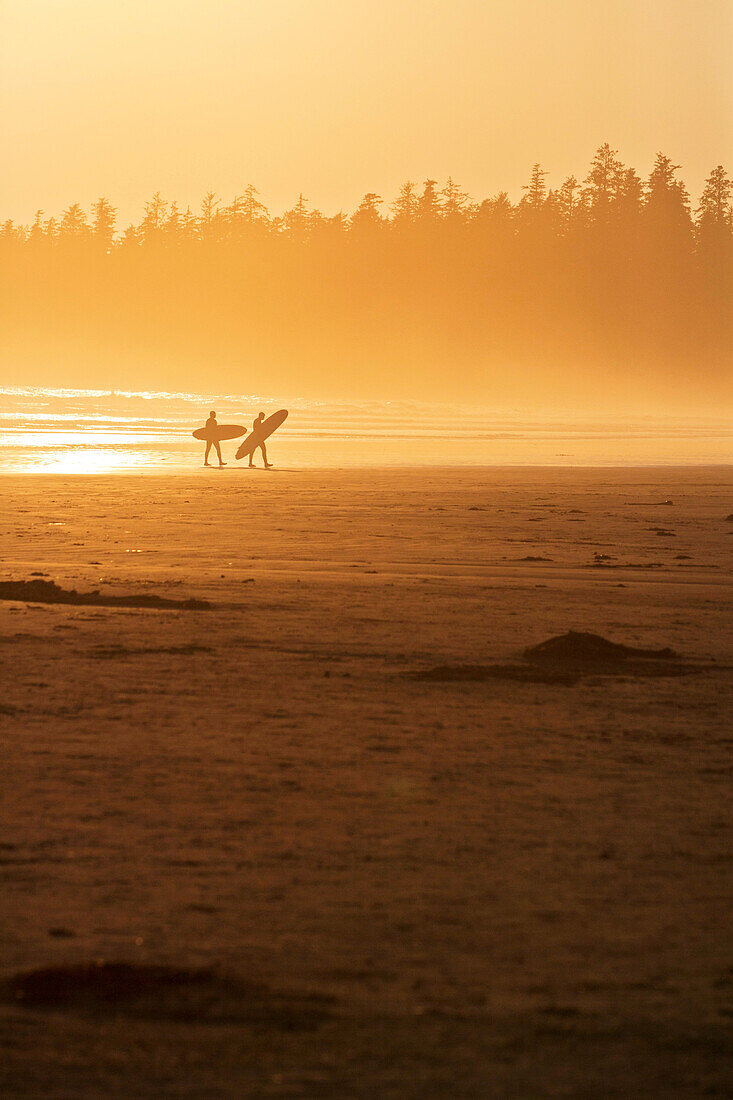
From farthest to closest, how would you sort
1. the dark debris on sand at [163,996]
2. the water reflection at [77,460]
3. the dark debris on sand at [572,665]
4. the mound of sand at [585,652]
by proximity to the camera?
the water reflection at [77,460] → the mound of sand at [585,652] → the dark debris on sand at [572,665] → the dark debris on sand at [163,996]

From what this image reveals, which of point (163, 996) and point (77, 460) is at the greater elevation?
point (77, 460)

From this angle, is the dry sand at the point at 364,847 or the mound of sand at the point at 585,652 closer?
the dry sand at the point at 364,847

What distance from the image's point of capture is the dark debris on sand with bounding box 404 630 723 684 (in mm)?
6934

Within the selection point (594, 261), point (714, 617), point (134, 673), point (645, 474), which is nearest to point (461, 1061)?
point (134, 673)

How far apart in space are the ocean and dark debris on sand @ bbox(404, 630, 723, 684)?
16.0m

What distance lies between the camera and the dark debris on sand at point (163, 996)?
3.20 metres

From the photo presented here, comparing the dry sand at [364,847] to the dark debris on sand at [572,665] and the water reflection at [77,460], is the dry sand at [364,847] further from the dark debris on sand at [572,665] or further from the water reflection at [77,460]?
the water reflection at [77,460]

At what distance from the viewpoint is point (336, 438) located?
119 ft

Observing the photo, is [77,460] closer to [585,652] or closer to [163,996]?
[585,652]

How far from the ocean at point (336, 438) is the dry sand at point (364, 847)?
1549cm

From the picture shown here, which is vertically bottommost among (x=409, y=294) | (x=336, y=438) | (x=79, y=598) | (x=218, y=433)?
(x=79, y=598)

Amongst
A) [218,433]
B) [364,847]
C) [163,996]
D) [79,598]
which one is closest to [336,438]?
[218,433]

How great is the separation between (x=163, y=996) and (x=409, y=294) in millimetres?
113554

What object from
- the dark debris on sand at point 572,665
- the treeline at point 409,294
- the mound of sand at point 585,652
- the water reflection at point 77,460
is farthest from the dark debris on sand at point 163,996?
the treeline at point 409,294
